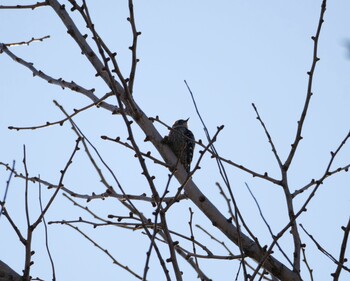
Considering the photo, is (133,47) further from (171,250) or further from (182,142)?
(171,250)

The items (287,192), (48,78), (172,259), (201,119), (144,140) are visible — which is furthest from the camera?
(48,78)

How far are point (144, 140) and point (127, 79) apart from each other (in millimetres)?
438

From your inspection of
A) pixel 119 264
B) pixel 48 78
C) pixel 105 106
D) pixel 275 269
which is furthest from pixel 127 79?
pixel 275 269

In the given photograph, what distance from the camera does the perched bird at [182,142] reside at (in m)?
3.71

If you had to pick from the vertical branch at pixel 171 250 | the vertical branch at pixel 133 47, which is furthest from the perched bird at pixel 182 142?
the vertical branch at pixel 171 250

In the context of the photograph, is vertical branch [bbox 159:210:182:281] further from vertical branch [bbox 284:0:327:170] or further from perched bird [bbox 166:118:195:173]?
vertical branch [bbox 284:0:327:170]

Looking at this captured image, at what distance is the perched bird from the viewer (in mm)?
3709

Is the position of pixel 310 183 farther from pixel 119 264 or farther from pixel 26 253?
pixel 26 253

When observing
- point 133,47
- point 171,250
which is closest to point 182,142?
point 133,47

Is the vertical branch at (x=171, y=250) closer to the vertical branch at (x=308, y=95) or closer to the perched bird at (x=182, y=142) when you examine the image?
the perched bird at (x=182, y=142)

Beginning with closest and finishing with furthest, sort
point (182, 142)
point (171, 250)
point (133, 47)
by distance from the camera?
point (171, 250)
point (133, 47)
point (182, 142)

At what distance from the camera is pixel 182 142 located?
4.07 meters

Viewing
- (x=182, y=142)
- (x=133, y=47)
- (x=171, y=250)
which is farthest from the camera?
(x=182, y=142)

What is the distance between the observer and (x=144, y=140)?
3.83m
